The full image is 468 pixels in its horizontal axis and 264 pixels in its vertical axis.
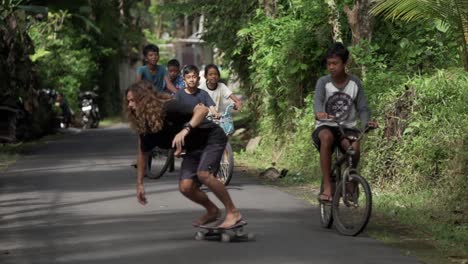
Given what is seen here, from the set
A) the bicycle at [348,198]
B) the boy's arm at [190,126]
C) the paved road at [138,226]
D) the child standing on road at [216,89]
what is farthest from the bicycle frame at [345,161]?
the child standing on road at [216,89]

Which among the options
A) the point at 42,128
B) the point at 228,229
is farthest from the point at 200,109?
the point at 42,128

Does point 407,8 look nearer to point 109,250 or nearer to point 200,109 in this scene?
point 200,109

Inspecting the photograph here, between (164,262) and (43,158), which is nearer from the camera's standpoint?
(164,262)

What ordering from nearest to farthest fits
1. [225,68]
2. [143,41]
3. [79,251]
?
[79,251] < [225,68] < [143,41]

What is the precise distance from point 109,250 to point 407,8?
553 cm

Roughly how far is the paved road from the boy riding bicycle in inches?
30.0

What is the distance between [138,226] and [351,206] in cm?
219

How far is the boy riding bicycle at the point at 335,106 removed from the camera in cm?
972

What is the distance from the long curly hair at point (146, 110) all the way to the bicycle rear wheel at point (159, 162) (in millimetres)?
6048

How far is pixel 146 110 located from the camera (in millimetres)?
8562

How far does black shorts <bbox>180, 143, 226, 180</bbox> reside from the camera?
901 cm

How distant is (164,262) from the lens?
812cm

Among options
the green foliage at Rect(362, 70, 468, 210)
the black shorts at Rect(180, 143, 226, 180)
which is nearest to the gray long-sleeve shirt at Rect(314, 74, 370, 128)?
the black shorts at Rect(180, 143, 226, 180)

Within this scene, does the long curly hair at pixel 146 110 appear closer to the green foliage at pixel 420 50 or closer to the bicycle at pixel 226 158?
the bicycle at pixel 226 158
